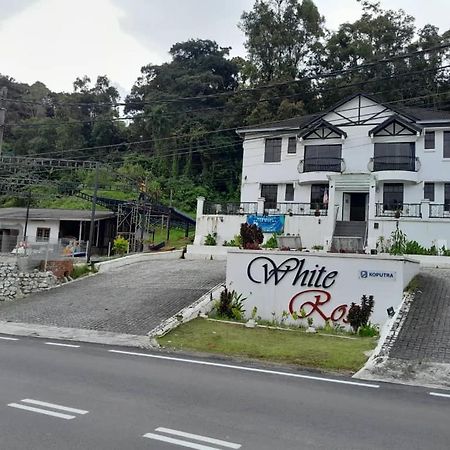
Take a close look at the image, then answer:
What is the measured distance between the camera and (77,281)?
21984 mm

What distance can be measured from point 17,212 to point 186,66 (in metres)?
36.2

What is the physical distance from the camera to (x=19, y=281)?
20453 millimetres

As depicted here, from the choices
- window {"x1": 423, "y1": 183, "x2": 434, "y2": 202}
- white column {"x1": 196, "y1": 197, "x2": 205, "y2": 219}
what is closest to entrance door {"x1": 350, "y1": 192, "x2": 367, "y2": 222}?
window {"x1": 423, "y1": 183, "x2": 434, "y2": 202}

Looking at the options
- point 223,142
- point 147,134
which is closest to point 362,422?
point 223,142

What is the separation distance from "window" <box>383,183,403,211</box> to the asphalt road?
22.8m

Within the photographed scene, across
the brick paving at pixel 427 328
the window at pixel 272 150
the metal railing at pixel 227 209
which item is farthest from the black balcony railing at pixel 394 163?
the brick paving at pixel 427 328

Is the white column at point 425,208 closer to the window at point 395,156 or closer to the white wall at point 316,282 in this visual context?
the window at point 395,156

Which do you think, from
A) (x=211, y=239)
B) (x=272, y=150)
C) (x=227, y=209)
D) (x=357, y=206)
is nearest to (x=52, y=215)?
(x=211, y=239)

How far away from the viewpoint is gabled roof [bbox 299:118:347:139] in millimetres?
32031

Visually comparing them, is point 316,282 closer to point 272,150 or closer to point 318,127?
point 318,127

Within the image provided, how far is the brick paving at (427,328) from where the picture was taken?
11.1 metres

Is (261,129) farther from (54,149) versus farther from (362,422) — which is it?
(54,149)

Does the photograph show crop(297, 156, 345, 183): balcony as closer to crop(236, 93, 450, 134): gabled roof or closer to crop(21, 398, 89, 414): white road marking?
crop(236, 93, 450, 134): gabled roof

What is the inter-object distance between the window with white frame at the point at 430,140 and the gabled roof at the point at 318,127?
5.05 metres
